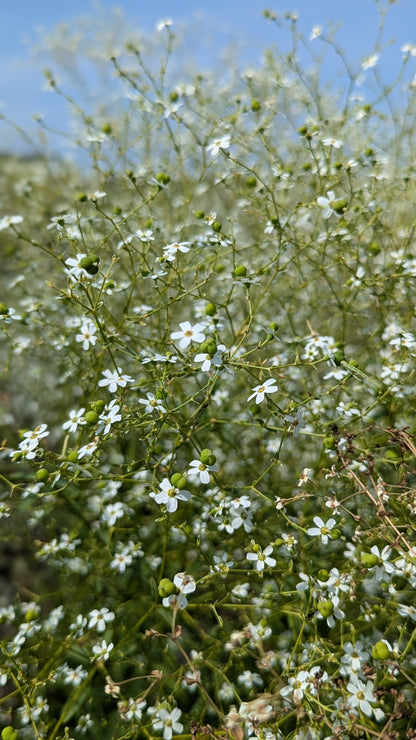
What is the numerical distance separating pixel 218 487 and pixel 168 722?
86cm

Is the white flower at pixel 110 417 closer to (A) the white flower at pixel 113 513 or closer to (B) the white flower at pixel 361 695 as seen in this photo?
(A) the white flower at pixel 113 513

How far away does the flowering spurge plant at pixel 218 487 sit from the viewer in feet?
5.81

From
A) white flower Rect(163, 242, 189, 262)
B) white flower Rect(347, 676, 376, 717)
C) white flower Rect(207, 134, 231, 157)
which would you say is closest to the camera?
white flower Rect(347, 676, 376, 717)

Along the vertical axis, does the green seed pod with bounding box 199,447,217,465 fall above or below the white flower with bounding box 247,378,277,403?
below

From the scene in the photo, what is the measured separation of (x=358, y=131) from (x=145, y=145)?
61.5 inches

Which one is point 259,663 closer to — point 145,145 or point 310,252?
point 310,252

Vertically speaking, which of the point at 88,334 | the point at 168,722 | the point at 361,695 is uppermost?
the point at 88,334

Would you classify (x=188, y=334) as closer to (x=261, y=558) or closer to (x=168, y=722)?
(x=261, y=558)

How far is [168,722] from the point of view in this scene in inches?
67.2

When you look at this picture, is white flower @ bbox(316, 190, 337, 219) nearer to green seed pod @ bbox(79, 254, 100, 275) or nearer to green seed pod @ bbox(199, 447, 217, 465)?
green seed pod @ bbox(79, 254, 100, 275)

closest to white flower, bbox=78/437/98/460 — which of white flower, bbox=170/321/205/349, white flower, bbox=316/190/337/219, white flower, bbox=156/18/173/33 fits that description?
white flower, bbox=170/321/205/349

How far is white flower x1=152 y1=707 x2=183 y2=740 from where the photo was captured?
168 centimetres

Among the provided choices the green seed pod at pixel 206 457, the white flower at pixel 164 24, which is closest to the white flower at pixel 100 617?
the green seed pod at pixel 206 457

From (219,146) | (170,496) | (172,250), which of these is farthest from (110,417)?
(219,146)
